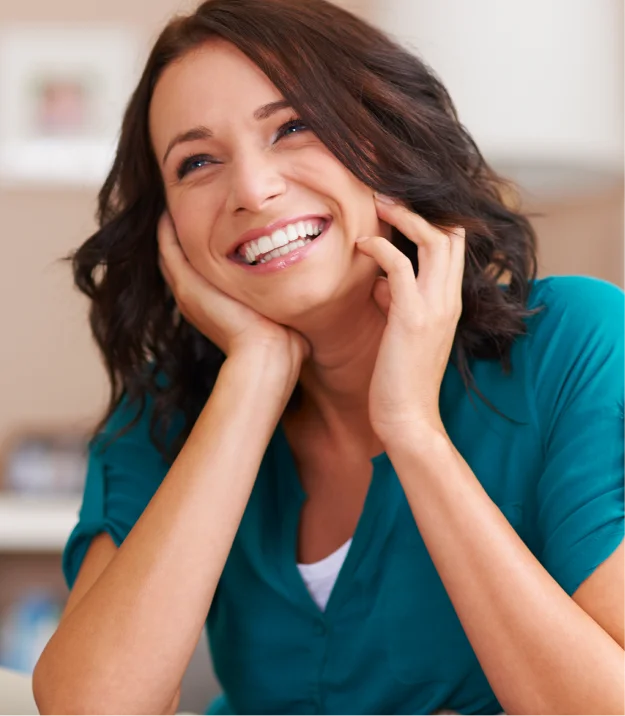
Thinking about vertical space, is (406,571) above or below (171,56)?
below

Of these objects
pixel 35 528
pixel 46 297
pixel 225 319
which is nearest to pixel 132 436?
pixel 225 319

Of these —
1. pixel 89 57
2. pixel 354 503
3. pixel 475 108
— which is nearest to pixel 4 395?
pixel 89 57

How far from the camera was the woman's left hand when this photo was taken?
1.11m

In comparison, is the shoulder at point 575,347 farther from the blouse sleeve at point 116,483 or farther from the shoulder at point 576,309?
the blouse sleeve at point 116,483

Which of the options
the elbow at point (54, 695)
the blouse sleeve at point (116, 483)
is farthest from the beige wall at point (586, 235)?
the elbow at point (54, 695)

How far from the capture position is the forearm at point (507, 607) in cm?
93

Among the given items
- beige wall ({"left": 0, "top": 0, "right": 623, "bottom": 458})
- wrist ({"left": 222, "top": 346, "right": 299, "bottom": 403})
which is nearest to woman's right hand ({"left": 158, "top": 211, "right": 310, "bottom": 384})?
wrist ({"left": 222, "top": 346, "right": 299, "bottom": 403})

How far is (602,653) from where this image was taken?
935mm

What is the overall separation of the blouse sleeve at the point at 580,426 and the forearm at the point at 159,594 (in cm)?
34

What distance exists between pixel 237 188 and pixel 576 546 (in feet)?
1.80

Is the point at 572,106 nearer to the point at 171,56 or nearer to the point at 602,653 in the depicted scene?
the point at 171,56

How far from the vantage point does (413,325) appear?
1138 millimetres

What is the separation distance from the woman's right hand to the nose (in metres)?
0.16

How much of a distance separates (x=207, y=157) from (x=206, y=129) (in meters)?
0.05
